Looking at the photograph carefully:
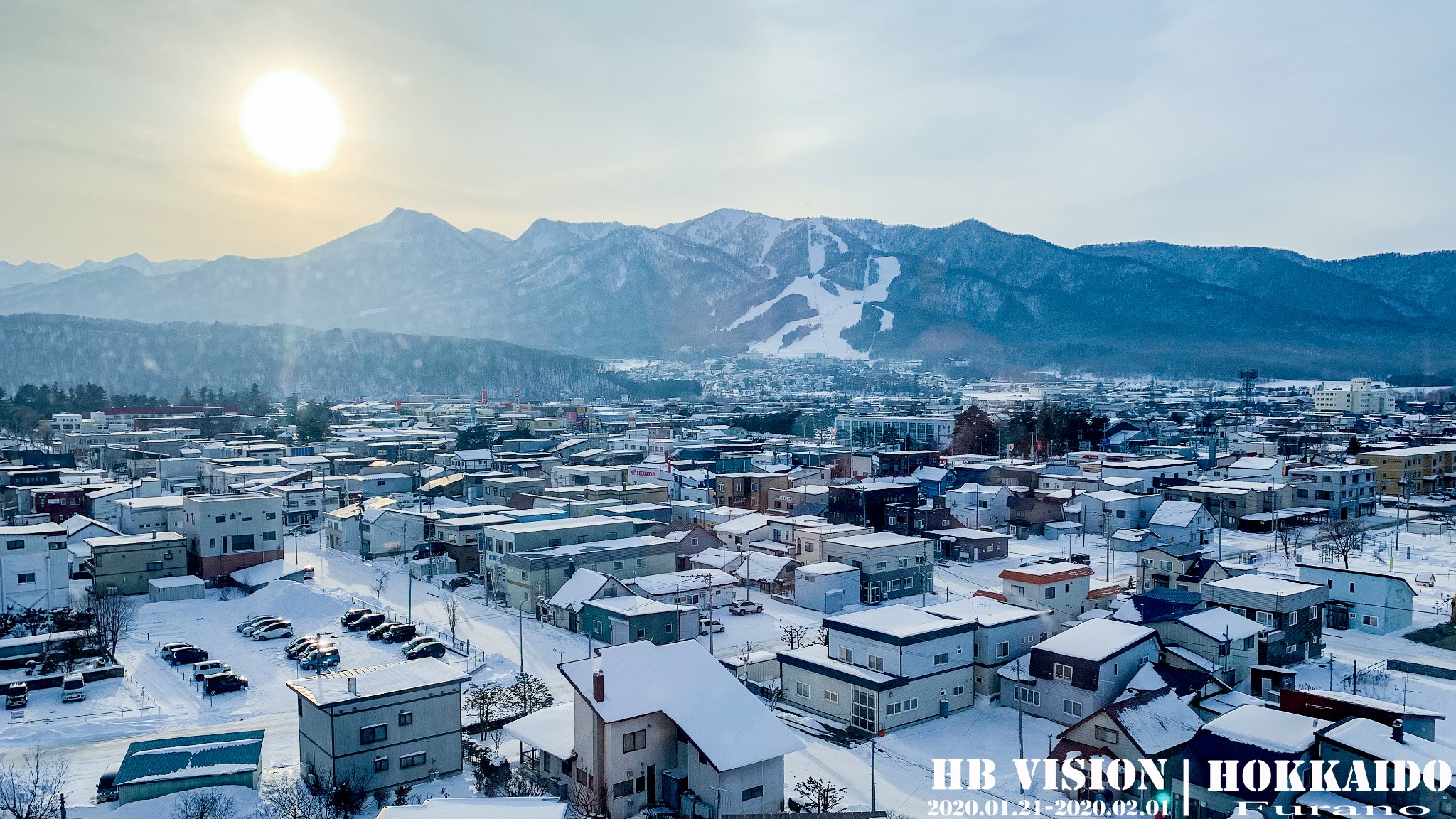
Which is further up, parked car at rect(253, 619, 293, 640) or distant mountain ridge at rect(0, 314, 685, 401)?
distant mountain ridge at rect(0, 314, 685, 401)

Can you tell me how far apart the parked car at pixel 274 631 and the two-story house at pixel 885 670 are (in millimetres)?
7976

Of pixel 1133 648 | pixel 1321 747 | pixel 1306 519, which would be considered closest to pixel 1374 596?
pixel 1133 648

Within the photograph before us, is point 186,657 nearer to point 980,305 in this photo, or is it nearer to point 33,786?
point 33,786

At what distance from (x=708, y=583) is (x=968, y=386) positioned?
81244 millimetres

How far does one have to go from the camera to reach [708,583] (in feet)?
51.4

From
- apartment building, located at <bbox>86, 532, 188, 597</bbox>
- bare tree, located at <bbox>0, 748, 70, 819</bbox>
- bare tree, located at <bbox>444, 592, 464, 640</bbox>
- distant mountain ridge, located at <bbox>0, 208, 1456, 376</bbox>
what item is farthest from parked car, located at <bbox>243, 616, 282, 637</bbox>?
distant mountain ridge, located at <bbox>0, 208, 1456, 376</bbox>

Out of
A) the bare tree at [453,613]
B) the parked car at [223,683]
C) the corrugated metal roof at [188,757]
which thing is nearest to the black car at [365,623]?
the bare tree at [453,613]

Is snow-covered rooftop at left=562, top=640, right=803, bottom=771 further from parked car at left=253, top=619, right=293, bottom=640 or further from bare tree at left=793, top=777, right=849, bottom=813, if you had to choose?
parked car at left=253, top=619, right=293, bottom=640

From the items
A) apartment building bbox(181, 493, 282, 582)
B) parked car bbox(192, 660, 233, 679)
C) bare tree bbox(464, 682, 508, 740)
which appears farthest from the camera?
apartment building bbox(181, 493, 282, 582)

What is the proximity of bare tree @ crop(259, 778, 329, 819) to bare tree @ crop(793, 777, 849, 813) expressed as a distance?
13.4 ft

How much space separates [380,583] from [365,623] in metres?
3.09

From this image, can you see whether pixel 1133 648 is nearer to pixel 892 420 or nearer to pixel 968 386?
pixel 892 420

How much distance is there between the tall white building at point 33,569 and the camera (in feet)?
49.4

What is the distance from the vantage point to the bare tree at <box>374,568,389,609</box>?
647 inches
